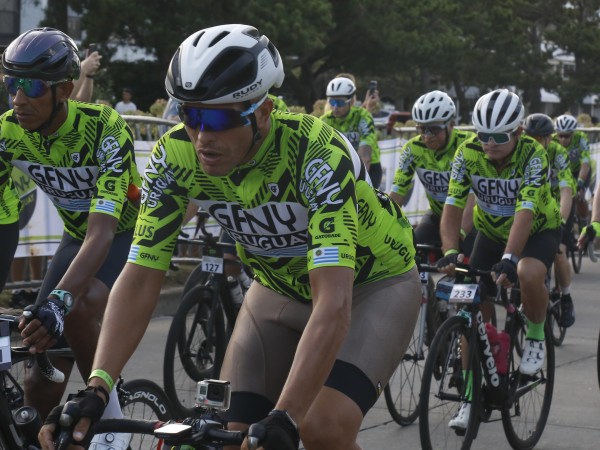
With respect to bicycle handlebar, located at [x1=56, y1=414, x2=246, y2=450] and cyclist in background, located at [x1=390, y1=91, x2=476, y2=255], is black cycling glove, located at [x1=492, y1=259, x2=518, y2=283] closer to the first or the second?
cyclist in background, located at [x1=390, y1=91, x2=476, y2=255]

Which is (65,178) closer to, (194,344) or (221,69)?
(221,69)

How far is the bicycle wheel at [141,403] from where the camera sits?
5.21 meters

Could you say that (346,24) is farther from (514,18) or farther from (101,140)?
(101,140)

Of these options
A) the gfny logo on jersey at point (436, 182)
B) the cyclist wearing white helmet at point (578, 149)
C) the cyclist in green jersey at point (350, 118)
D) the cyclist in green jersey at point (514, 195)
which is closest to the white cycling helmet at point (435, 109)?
the gfny logo on jersey at point (436, 182)

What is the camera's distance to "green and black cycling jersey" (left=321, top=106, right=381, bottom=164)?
45.6 feet

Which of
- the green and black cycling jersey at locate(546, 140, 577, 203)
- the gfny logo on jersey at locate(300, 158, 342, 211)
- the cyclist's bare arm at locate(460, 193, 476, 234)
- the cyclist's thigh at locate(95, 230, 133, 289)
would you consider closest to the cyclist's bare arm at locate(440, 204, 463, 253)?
the cyclist's bare arm at locate(460, 193, 476, 234)

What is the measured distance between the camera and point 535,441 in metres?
7.29

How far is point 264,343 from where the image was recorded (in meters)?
4.26

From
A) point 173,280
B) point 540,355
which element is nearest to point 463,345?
point 540,355

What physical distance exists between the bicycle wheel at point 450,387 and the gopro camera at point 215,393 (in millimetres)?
3424

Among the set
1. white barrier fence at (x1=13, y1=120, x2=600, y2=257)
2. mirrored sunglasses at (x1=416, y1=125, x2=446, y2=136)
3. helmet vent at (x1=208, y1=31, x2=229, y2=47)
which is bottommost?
white barrier fence at (x1=13, y1=120, x2=600, y2=257)

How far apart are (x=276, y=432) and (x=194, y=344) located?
16.3ft

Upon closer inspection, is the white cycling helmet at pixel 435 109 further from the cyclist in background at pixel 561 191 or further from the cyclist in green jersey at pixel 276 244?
the cyclist in green jersey at pixel 276 244

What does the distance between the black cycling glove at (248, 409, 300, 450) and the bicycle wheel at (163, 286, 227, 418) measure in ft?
15.0
